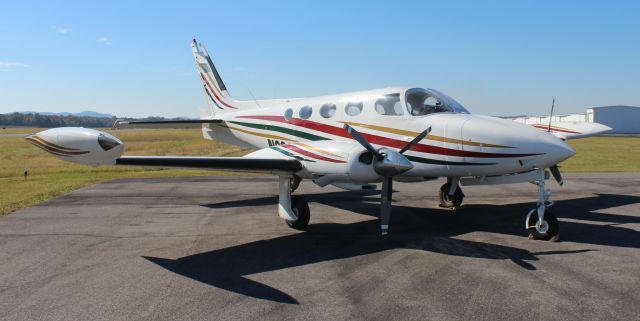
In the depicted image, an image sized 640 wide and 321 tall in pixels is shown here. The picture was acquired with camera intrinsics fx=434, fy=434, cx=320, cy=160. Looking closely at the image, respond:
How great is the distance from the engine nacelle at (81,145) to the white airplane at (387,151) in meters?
0.02

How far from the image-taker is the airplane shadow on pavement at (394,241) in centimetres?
732

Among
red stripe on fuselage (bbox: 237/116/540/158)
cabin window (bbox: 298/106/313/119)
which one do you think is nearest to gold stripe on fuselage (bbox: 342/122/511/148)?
red stripe on fuselage (bbox: 237/116/540/158)

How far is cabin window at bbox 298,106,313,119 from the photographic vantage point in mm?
11758

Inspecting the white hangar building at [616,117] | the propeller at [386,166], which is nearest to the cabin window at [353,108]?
the propeller at [386,166]

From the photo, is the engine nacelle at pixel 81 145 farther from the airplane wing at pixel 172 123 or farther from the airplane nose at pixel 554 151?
the airplane nose at pixel 554 151

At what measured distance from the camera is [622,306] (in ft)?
18.6

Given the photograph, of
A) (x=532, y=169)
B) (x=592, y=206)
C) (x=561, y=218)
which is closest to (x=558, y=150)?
(x=532, y=169)

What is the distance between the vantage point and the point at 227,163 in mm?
9180

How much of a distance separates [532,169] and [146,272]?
7594mm

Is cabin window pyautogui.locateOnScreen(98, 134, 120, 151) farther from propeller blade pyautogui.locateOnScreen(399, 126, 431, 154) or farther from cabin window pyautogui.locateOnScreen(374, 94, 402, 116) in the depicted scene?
cabin window pyautogui.locateOnScreen(374, 94, 402, 116)

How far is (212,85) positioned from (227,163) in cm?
884

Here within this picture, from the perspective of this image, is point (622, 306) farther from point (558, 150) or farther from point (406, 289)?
point (558, 150)

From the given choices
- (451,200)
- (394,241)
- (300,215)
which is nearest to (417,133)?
(394,241)

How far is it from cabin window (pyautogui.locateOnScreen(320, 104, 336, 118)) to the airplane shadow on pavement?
2.82m
